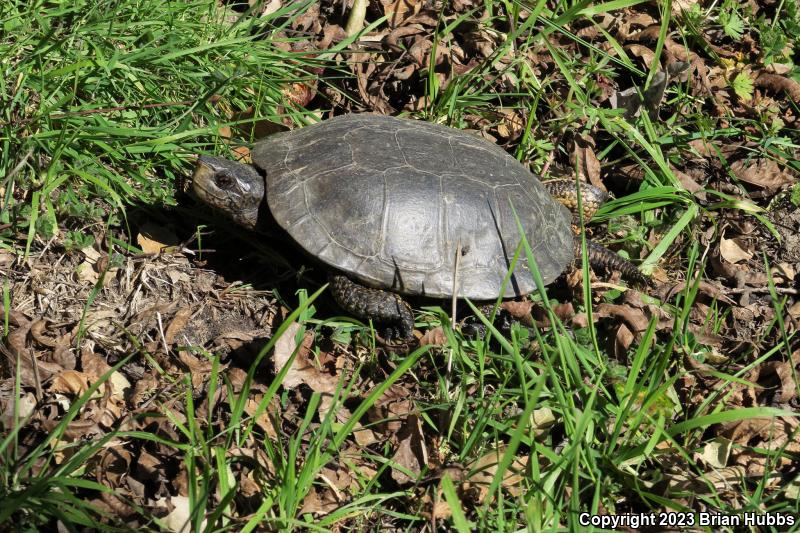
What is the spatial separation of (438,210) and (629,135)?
1827mm

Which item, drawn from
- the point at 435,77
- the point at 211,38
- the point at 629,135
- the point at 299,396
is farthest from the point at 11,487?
the point at 629,135

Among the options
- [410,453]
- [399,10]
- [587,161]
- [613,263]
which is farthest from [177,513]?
[399,10]

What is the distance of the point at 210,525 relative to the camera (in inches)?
88.4

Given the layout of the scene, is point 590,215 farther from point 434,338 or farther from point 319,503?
point 319,503

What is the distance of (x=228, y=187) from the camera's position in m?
3.41

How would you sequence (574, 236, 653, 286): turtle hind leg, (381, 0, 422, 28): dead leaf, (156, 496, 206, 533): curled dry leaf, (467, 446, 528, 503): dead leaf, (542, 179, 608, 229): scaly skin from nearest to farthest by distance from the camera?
(156, 496, 206, 533): curled dry leaf, (467, 446, 528, 503): dead leaf, (574, 236, 653, 286): turtle hind leg, (542, 179, 608, 229): scaly skin, (381, 0, 422, 28): dead leaf

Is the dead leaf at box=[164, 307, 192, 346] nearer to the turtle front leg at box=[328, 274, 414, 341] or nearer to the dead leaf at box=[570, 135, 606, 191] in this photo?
the turtle front leg at box=[328, 274, 414, 341]

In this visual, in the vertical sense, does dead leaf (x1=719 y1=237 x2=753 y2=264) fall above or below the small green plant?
below

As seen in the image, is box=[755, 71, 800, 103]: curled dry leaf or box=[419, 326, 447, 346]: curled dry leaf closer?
box=[419, 326, 447, 346]: curled dry leaf

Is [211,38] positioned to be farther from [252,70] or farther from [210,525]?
[210,525]

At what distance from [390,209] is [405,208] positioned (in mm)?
73

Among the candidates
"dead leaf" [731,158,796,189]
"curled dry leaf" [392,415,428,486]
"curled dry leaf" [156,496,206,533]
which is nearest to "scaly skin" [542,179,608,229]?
"dead leaf" [731,158,796,189]

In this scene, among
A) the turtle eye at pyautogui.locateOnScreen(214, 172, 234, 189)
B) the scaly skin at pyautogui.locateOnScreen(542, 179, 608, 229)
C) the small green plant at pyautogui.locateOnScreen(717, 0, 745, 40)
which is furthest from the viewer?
the small green plant at pyautogui.locateOnScreen(717, 0, 745, 40)

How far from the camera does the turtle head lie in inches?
135
